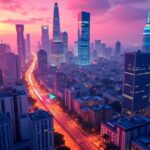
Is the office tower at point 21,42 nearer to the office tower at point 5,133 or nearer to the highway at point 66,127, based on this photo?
the highway at point 66,127

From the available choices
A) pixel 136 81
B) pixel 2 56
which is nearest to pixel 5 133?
pixel 136 81

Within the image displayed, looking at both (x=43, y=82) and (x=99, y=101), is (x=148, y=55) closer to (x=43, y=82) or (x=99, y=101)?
(x=99, y=101)

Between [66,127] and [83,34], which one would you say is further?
[83,34]

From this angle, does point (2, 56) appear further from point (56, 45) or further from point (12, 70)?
point (56, 45)

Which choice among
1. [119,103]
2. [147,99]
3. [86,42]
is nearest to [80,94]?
[119,103]

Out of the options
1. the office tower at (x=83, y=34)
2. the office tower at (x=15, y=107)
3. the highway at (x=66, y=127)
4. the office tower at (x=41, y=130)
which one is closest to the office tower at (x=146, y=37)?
the office tower at (x=83, y=34)

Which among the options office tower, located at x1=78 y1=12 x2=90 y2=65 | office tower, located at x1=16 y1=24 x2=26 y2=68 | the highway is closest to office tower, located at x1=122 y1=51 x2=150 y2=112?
the highway
